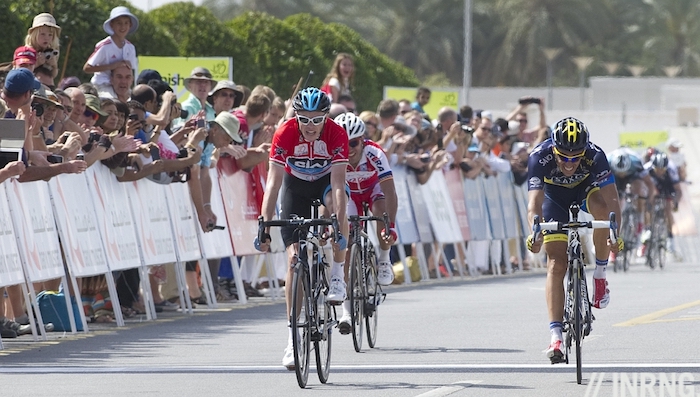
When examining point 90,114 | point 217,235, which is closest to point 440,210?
point 217,235

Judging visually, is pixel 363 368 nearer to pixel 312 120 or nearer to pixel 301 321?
pixel 301 321

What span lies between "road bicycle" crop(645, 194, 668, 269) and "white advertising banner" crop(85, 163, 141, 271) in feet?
45.5

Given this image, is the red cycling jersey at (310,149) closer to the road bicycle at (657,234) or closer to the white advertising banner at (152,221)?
the white advertising banner at (152,221)

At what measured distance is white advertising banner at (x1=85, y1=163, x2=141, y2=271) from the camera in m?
14.8

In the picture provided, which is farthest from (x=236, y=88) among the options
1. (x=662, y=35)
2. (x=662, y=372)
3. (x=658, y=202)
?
(x=662, y=35)

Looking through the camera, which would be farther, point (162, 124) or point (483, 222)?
point (483, 222)

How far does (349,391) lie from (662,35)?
80828 millimetres

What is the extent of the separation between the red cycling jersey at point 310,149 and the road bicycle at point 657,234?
16.8 metres

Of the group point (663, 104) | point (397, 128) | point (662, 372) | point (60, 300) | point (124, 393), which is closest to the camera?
point (124, 393)

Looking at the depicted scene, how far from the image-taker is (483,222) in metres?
25.0

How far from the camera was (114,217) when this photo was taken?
49.8ft

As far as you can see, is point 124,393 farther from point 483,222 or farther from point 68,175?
point 483,222

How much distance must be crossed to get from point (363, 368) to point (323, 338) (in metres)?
0.95

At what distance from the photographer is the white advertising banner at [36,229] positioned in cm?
1323
